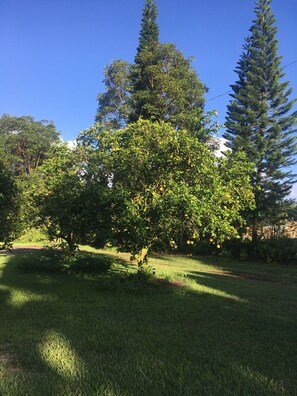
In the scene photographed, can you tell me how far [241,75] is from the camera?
28562 mm

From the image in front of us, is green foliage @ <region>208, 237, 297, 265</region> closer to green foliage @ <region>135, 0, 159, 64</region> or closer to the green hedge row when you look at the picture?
the green hedge row

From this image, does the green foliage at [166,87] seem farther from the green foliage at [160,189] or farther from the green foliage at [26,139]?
the green foliage at [26,139]

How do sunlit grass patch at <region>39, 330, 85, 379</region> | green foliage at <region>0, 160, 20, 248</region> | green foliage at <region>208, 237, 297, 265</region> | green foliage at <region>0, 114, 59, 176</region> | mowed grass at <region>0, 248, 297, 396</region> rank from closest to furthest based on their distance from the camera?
mowed grass at <region>0, 248, 297, 396</region> → sunlit grass patch at <region>39, 330, 85, 379</region> → green foliage at <region>0, 160, 20, 248</region> → green foliage at <region>208, 237, 297, 265</region> → green foliage at <region>0, 114, 59, 176</region>

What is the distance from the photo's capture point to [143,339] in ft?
16.0

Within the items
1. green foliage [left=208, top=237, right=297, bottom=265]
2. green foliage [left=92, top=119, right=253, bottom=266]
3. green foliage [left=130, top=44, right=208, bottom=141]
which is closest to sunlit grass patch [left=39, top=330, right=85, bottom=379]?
green foliage [left=92, top=119, right=253, bottom=266]

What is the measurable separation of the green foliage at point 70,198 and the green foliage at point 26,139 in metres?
38.4

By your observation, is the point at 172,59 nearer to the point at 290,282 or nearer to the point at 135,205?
the point at 290,282

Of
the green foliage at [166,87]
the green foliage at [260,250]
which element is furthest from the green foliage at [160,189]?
the green foliage at [166,87]

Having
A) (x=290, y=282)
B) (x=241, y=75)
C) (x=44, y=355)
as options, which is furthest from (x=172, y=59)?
(x=44, y=355)

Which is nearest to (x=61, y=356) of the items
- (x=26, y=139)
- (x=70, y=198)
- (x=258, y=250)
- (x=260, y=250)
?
(x=70, y=198)

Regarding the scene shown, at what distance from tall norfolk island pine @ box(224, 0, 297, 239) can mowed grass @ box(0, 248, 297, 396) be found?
1681 centimetres

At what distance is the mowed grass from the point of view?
347cm

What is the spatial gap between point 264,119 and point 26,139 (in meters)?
34.8

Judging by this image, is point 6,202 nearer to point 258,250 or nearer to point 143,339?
point 143,339
